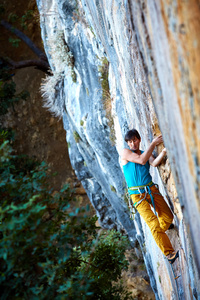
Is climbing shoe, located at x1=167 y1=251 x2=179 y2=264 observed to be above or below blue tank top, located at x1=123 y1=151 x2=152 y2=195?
below

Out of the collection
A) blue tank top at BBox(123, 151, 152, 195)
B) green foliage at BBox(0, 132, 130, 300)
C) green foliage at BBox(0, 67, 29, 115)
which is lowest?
green foliage at BBox(0, 132, 130, 300)

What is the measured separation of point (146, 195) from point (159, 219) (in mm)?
404

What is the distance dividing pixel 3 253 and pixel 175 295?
10.2 feet

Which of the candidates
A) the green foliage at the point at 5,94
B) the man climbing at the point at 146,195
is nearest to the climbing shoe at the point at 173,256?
the man climbing at the point at 146,195

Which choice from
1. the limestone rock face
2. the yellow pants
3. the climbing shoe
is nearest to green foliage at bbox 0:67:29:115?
the limestone rock face

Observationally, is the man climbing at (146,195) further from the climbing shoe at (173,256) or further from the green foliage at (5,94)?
the green foliage at (5,94)

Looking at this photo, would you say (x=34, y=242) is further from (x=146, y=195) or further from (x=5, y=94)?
(x=5, y=94)

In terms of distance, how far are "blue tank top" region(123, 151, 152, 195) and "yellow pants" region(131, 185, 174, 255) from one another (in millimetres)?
Answer: 184

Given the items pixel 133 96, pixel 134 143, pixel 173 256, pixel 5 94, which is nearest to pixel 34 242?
pixel 134 143

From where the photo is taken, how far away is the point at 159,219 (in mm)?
4137

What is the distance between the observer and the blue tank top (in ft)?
13.3

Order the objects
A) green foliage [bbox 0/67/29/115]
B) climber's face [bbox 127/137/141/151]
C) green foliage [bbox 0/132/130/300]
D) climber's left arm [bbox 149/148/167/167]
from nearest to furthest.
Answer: green foliage [bbox 0/132/130/300], climber's left arm [bbox 149/148/167/167], climber's face [bbox 127/137/141/151], green foliage [bbox 0/67/29/115]

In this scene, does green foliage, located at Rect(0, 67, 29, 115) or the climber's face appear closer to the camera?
the climber's face

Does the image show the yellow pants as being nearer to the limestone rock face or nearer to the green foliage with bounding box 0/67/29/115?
the limestone rock face
